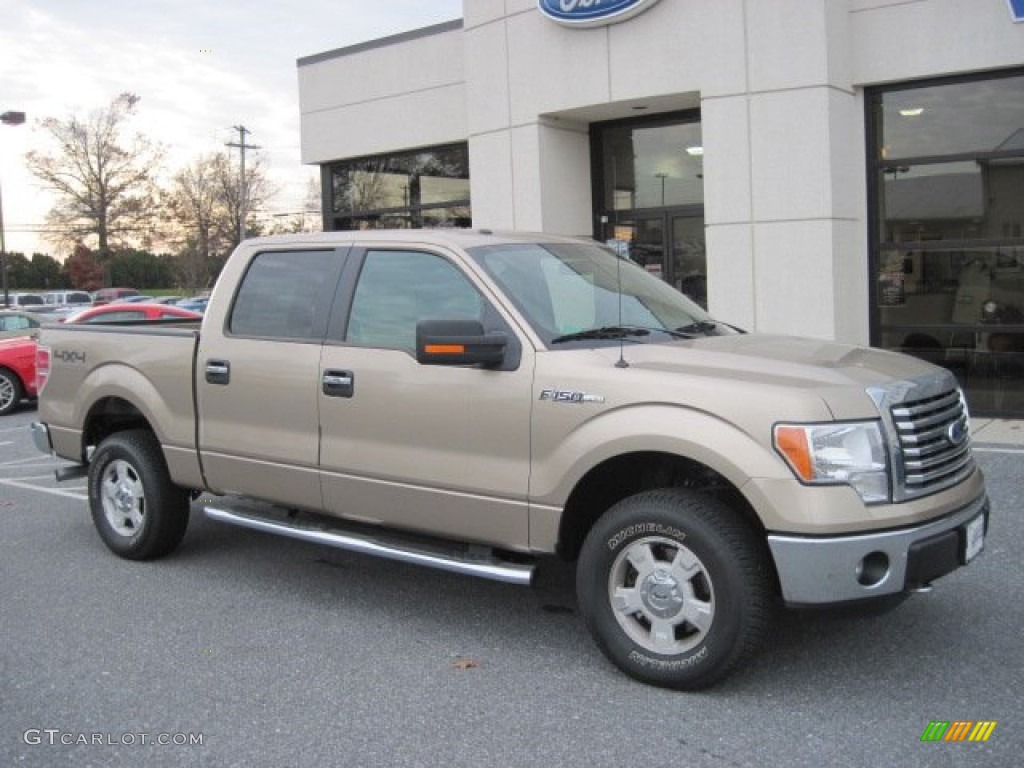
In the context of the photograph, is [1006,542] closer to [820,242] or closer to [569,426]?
[569,426]

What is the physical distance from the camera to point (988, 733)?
372cm

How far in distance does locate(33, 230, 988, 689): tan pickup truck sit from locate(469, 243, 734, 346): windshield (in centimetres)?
2

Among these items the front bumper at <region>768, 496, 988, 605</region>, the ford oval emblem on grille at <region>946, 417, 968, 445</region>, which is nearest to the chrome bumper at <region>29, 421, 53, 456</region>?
the front bumper at <region>768, 496, 988, 605</region>

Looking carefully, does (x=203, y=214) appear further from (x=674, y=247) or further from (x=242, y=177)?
(x=674, y=247)

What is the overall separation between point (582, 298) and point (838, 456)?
1.62 metres

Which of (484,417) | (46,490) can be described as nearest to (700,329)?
(484,417)

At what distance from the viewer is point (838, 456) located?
3.83 metres

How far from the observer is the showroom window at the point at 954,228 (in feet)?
35.3

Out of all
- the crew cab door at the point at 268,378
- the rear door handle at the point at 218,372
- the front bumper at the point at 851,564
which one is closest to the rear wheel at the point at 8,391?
the crew cab door at the point at 268,378

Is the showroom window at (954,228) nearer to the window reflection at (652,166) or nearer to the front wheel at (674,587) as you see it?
the window reflection at (652,166)

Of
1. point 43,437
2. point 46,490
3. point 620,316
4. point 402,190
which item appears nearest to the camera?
point 620,316

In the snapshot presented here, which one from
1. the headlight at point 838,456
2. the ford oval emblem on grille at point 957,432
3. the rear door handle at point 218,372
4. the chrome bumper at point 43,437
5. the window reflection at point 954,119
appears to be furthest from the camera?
the window reflection at point 954,119

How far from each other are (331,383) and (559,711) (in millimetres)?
2009
